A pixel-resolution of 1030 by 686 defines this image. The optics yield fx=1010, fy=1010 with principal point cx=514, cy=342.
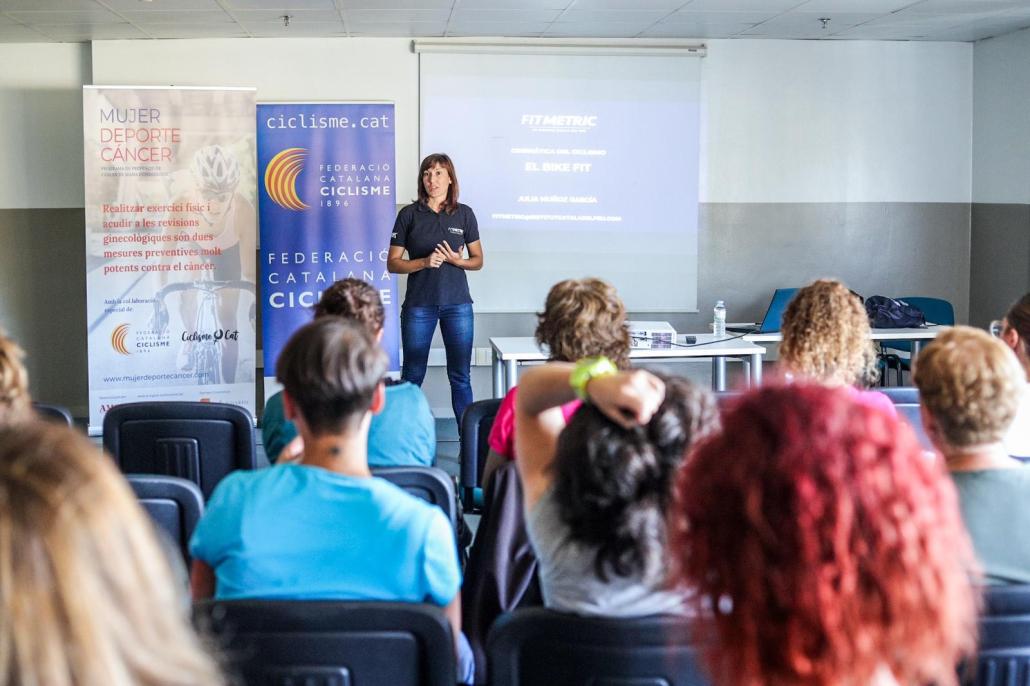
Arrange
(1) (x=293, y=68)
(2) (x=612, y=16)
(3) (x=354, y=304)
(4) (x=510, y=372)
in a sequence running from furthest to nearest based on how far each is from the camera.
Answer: (1) (x=293, y=68), (2) (x=612, y=16), (4) (x=510, y=372), (3) (x=354, y=304)

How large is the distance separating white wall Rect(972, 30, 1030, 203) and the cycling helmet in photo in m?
5.36

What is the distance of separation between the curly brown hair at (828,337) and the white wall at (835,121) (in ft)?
14.5

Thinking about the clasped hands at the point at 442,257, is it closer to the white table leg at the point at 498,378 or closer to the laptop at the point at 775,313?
the white table leg at the point at 498,378

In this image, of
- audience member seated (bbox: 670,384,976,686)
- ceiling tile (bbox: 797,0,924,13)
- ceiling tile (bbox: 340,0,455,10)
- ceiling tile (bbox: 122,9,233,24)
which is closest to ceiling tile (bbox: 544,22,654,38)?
ceiling tile (bbox: 340,0,455,10)

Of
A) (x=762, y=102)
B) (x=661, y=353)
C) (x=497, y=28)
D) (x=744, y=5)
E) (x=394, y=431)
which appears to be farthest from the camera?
(x=762, y=102)

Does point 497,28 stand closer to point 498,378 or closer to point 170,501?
point 498,378

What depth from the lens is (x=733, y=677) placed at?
90cm

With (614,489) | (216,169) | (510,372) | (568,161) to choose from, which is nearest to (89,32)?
(216,169)

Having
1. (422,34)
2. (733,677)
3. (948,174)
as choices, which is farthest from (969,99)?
(733,677)

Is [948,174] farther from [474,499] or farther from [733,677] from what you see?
[733,677]

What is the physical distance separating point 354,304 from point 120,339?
409cm

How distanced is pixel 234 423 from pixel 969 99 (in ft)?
21.1

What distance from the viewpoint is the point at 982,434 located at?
186 centimetres

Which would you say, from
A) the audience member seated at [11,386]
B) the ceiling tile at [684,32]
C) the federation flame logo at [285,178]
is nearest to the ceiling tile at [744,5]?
the ceiling tile at [684,32]
